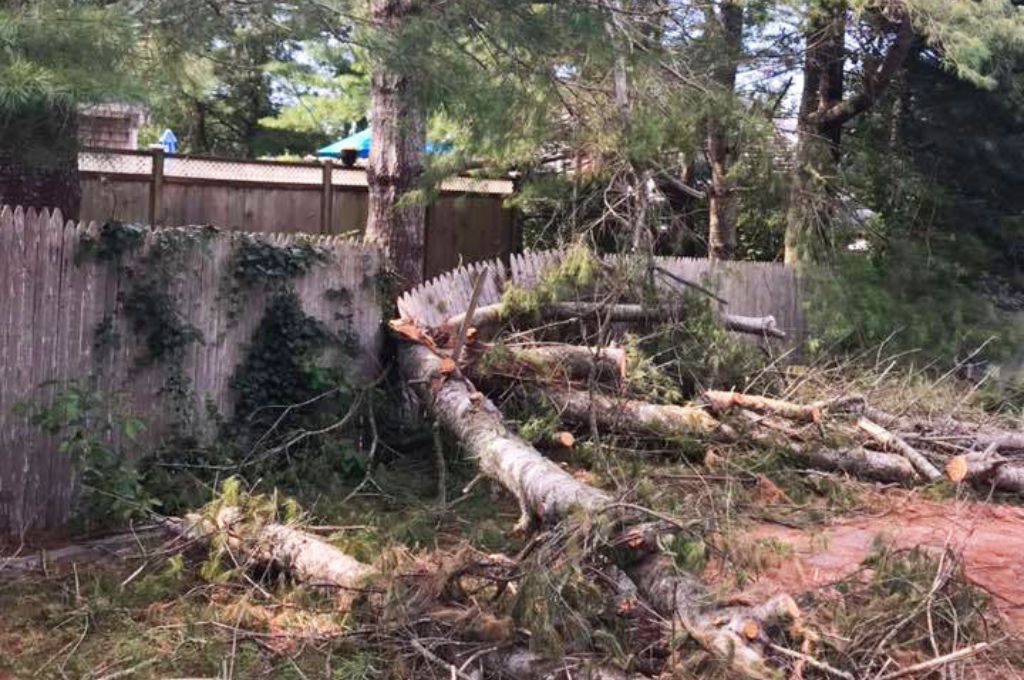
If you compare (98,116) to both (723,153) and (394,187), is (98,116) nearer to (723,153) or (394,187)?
(394,187)

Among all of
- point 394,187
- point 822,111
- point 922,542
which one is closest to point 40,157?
point 394,187

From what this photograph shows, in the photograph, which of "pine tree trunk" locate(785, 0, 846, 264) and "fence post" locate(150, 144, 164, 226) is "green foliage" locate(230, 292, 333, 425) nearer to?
"fence post" locate(150, 144, 164, 226)

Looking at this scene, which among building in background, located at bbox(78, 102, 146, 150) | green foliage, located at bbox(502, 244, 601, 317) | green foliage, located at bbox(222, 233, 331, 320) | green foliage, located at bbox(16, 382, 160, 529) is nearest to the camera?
building in background, located at bbox(78, 102, 146, 150)

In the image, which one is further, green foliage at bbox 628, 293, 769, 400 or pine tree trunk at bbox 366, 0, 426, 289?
pine tree trunk at bbox 366, 0, 426, 289

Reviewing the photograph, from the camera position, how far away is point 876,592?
4.51m

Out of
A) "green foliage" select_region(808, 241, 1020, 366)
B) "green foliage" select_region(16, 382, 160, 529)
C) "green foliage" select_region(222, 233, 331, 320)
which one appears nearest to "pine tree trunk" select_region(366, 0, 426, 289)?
"green foliage" select_region(222, 233, 331, 320)

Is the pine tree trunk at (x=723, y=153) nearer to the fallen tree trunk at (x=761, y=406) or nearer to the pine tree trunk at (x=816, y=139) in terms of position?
the pine tree trunk at (x=816, y=139)

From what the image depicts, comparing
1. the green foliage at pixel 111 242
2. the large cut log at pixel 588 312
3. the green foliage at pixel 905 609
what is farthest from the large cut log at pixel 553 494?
the green foliage at pixel 111 242

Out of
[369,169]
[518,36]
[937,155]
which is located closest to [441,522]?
[518,36]

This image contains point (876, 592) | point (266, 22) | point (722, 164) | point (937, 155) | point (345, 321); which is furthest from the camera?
point (937, 155)

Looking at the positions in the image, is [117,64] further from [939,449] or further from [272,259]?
[939,449]

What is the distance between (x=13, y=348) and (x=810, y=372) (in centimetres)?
632

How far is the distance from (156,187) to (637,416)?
510 centimetres

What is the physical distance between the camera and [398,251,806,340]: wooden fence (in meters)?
8.52
